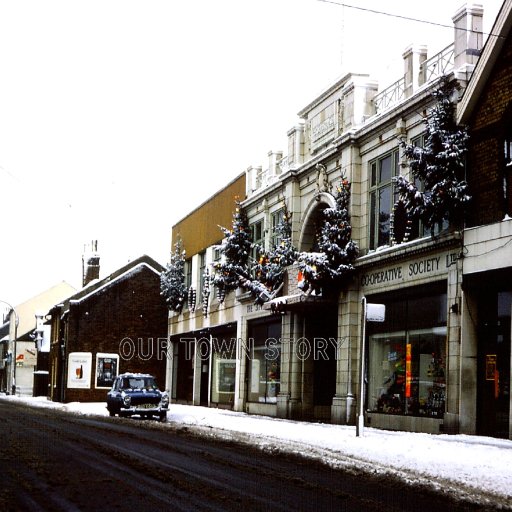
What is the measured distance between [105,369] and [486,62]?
38.4m

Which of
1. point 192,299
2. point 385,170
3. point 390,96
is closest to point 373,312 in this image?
point 385,170

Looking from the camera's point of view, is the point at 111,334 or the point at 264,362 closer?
the point at 264,362

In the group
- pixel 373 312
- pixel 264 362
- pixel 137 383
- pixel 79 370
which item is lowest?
pixel 137 383

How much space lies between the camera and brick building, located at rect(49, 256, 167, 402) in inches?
2172

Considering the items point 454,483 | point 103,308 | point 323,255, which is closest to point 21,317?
point 103,308

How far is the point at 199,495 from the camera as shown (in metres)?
10.8

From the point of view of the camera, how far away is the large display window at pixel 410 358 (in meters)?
24.4

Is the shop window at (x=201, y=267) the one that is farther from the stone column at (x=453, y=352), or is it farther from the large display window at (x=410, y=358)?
the stone column at (x=453, y=352)

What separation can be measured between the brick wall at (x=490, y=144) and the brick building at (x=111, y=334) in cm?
3468

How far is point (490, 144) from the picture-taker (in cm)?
2238

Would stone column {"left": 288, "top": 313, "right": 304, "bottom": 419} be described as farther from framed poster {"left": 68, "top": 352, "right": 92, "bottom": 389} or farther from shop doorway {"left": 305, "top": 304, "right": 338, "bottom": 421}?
framed poster {"left": 68, "top": 352, "right": 92, "bottom": 389}

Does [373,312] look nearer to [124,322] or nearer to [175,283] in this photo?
[175,283]

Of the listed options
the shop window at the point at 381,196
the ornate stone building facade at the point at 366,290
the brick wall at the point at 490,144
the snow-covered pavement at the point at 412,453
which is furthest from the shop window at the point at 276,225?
the brick wall at the point at 490,144

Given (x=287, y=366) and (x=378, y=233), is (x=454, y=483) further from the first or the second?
(x=287, y=366)
